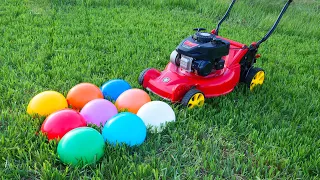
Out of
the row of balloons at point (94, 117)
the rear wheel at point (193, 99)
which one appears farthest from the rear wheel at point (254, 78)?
the row of balloons at point (94, 117)

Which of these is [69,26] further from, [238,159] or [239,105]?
[238,159]

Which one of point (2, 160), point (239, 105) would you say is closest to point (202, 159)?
point (239, 105)

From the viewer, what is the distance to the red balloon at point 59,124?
2547 mm

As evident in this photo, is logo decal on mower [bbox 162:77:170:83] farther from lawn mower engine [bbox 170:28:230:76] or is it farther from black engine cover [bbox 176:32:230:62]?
black engine cover [bbox 176:32:230:62]

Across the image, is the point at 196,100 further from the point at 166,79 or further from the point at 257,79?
the point at 257,79

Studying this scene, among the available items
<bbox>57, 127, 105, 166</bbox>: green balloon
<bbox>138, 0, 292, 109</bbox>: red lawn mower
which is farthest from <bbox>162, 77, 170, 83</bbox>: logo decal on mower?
<bbox>57, 127, 105, 166</bbox>: green balloon

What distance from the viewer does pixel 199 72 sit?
10.6 ft

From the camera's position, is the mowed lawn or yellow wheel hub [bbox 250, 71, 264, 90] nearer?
the mowed lawn

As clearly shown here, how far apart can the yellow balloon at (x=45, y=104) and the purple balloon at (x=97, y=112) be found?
22 cm

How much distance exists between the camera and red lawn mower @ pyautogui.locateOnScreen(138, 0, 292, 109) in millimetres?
3201

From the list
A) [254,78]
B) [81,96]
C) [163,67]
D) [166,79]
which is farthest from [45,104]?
[254,78]

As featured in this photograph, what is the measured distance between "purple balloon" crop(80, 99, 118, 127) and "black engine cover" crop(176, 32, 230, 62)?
0.87 m

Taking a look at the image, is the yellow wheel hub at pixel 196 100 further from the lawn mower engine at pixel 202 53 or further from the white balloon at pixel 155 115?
the white balloon at pixel 155 115

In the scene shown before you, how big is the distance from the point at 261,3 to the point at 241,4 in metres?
0.44
